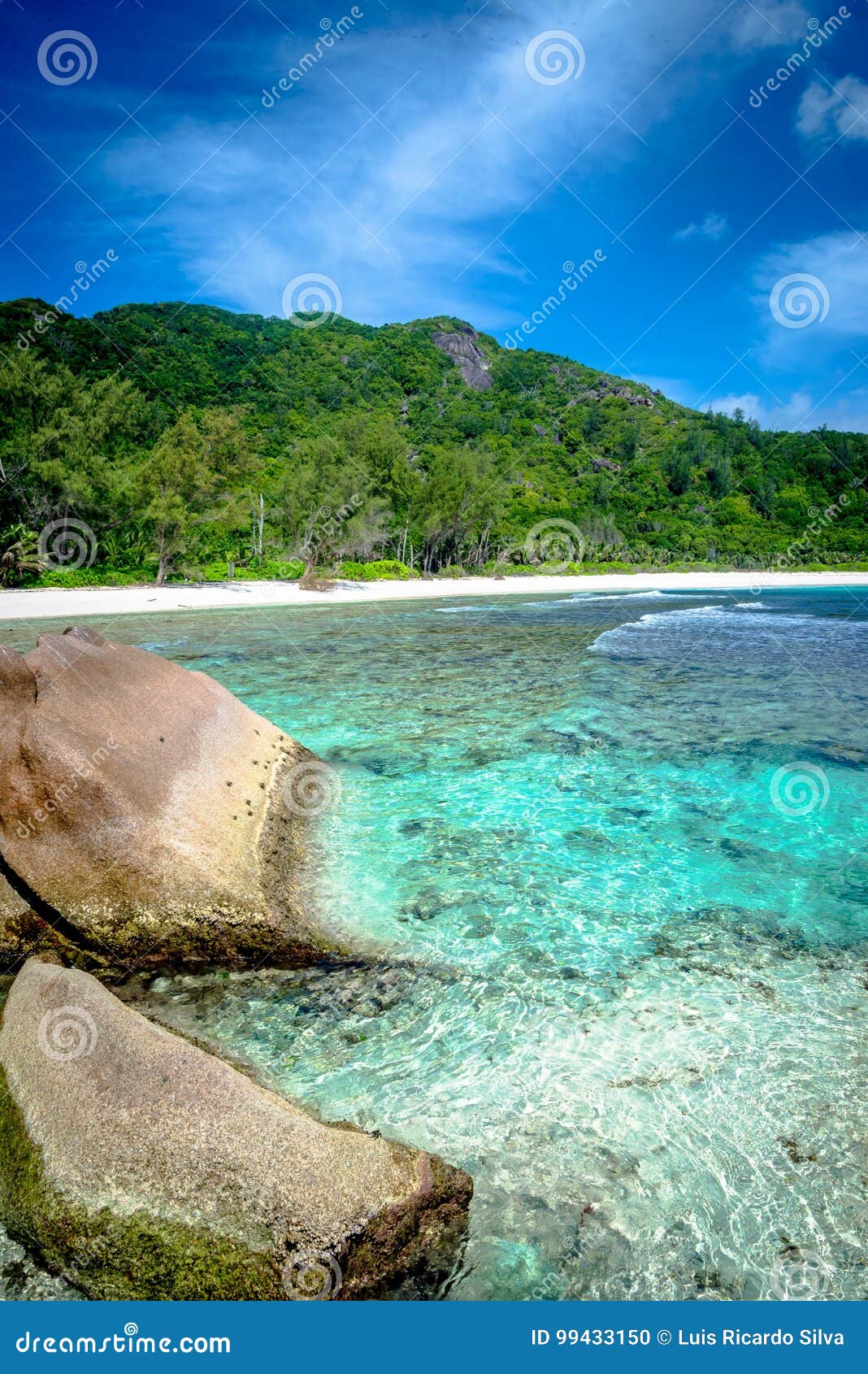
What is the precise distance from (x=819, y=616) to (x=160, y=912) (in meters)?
38.9

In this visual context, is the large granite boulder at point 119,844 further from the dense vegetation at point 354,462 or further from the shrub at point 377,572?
the shrub at point 377,572

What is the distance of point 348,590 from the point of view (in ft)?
168

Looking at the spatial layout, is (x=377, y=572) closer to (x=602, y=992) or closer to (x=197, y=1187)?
(x=602, y=992)

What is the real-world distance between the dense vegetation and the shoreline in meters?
3.96

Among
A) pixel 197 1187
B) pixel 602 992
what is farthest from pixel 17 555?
pixel 197 1187

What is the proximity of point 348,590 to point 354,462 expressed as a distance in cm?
1454

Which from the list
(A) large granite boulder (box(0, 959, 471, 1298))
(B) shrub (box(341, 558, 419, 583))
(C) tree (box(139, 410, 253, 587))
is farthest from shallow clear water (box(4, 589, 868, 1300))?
(B) shrub (box(341, 558, 419, 583))

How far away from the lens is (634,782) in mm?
8914

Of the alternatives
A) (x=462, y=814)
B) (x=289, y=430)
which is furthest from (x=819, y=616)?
(x=289, y=430)

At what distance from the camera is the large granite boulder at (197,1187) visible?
8.84 feet

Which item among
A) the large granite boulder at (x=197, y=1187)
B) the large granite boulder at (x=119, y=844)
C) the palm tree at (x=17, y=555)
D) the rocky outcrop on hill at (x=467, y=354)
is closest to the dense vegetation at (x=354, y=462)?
the palm tree at (x=17, y=555)

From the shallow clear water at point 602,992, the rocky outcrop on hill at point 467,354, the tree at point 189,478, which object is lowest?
the shallow clear water at point 602,992

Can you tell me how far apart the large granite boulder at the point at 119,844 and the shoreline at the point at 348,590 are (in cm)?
2651

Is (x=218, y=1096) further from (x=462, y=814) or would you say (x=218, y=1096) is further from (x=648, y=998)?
(x=462, y=814)
